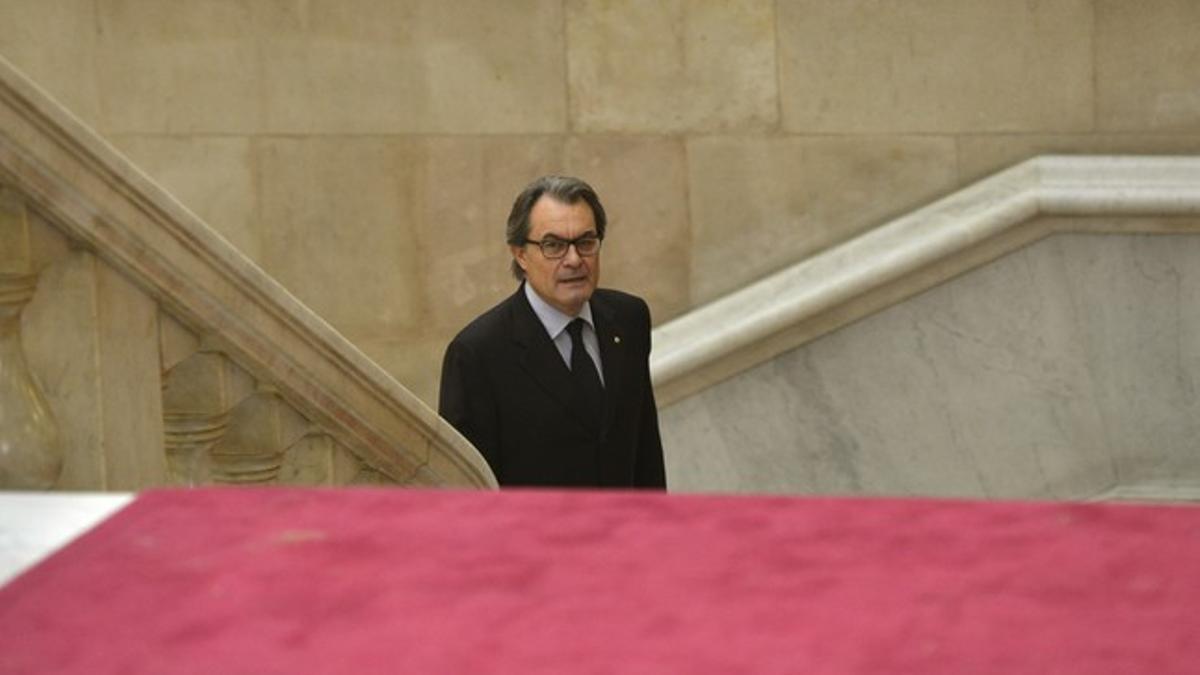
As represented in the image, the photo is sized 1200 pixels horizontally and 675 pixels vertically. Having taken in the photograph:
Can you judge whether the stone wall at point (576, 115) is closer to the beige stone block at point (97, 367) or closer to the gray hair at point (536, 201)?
the gray hair at point (536, 201)

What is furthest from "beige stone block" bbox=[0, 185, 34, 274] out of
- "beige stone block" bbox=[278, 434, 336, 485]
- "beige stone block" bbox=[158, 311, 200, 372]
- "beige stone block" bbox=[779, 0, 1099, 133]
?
"beige stone block" bbox=[779, 0, 1099, 133]

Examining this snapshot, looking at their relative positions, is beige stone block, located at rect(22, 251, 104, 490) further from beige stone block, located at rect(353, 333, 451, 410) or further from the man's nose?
beige stone block, located at rect(353, 333, 451, 410)

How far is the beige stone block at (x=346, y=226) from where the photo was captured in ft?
26.2

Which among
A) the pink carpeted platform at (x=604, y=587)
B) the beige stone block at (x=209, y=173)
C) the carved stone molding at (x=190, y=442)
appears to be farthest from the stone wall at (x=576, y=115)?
the pink carpeted platform at (x=604, y=587)

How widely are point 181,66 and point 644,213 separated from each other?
1.72 metres

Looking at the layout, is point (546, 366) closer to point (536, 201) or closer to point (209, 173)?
point (536, 201)

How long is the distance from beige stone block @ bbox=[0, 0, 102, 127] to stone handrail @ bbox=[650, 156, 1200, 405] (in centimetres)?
216

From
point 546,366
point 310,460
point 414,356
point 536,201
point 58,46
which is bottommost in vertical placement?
point 414,356

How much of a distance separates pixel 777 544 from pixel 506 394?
13.5ft

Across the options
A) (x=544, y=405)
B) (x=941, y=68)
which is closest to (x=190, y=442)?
(x=544, y=405)

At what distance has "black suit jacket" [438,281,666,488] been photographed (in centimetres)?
531

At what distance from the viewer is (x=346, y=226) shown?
8.08 m

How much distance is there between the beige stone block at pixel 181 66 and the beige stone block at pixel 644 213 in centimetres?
119

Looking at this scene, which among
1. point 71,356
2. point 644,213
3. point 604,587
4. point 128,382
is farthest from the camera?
point 644,213
